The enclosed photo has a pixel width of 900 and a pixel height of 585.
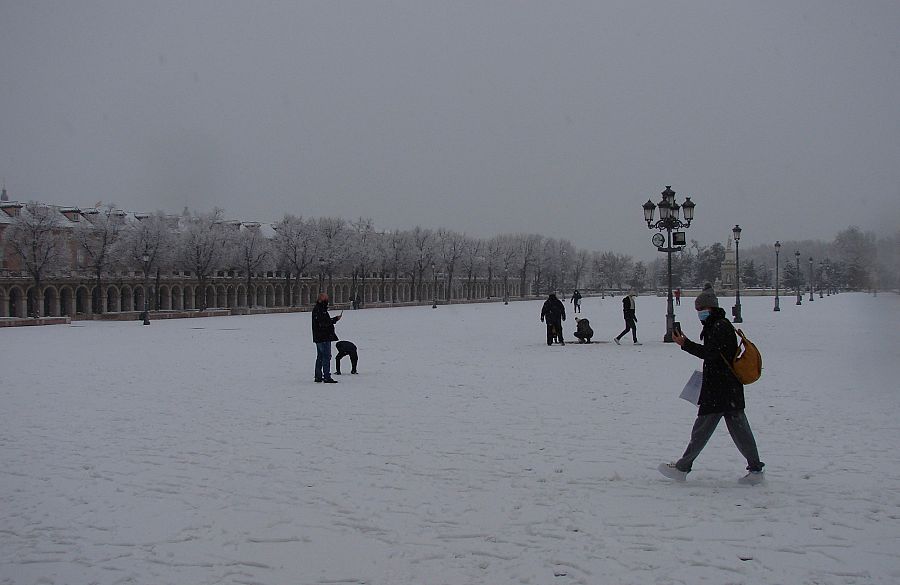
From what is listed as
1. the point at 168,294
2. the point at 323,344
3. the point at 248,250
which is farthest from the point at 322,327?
the point at 168,294

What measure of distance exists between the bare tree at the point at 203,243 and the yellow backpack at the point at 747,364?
226ft

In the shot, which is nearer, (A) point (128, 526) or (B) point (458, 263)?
(A) point (128, 526)

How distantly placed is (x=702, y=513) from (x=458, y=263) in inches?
4567

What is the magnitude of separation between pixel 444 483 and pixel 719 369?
304 cm

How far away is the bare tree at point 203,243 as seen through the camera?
75.2m

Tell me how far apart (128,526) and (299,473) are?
2083 mm

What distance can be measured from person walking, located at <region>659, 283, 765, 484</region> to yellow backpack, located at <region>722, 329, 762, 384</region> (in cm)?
6

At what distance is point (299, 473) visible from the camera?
8.32m

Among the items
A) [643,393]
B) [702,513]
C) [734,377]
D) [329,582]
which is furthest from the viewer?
[643,393]

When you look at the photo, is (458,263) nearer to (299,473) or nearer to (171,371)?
(171,371)

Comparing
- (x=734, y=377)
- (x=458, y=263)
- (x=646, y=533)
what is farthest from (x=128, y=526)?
(x=458, y=263)

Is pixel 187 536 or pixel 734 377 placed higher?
pixel 734 377

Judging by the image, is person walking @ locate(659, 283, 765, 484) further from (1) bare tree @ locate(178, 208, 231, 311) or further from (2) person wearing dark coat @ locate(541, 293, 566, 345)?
(1) bare tree @ locate(178, 208, 231, 311)

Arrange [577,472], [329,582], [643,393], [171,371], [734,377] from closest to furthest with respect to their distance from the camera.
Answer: [329,582]
[734,377]
[577,472]
[643,393]
[171,371]
